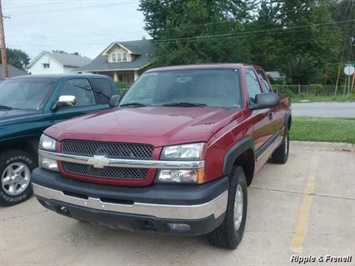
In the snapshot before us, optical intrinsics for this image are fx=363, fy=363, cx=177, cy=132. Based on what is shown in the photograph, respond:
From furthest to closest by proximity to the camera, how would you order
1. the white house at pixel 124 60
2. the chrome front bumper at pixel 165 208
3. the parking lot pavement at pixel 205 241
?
Answer: 1. the white house at pixel 124 60
2. the parking lot pavement at pixel 205 241
3. the chrome front bumper at pixel 165 208

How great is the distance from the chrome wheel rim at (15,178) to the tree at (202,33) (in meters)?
34.7

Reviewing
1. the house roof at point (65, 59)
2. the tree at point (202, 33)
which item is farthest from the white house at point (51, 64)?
the tree at point (202, 33)

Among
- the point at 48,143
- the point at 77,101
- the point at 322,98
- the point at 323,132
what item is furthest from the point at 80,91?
the point at 322,98

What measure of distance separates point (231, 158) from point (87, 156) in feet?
4.19

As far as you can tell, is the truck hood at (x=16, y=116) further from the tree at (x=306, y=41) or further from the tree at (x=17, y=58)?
the tree at (x=17, y=58)

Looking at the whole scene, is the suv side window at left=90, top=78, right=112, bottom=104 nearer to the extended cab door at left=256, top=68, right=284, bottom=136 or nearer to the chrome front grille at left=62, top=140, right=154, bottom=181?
the extended cab door at left=256, top=68, right=284, bottom=136

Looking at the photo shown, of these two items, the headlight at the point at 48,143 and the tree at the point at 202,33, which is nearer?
the headlight at the point at 48,143

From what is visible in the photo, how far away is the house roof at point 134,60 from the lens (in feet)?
146

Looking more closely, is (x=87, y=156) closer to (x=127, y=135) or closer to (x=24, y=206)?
(x=127, y=135)

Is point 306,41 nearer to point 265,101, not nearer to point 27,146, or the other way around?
point 265,101

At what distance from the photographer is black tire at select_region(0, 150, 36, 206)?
479 cm

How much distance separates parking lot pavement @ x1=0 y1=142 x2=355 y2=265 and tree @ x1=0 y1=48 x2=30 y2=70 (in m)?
98.9

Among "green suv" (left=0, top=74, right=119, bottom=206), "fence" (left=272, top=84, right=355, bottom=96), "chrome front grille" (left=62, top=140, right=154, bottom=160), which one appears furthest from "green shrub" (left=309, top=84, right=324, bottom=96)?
"chrome front grille" (left=62, top=140, right=154, bottom=160)

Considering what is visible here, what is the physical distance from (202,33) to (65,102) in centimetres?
3694
